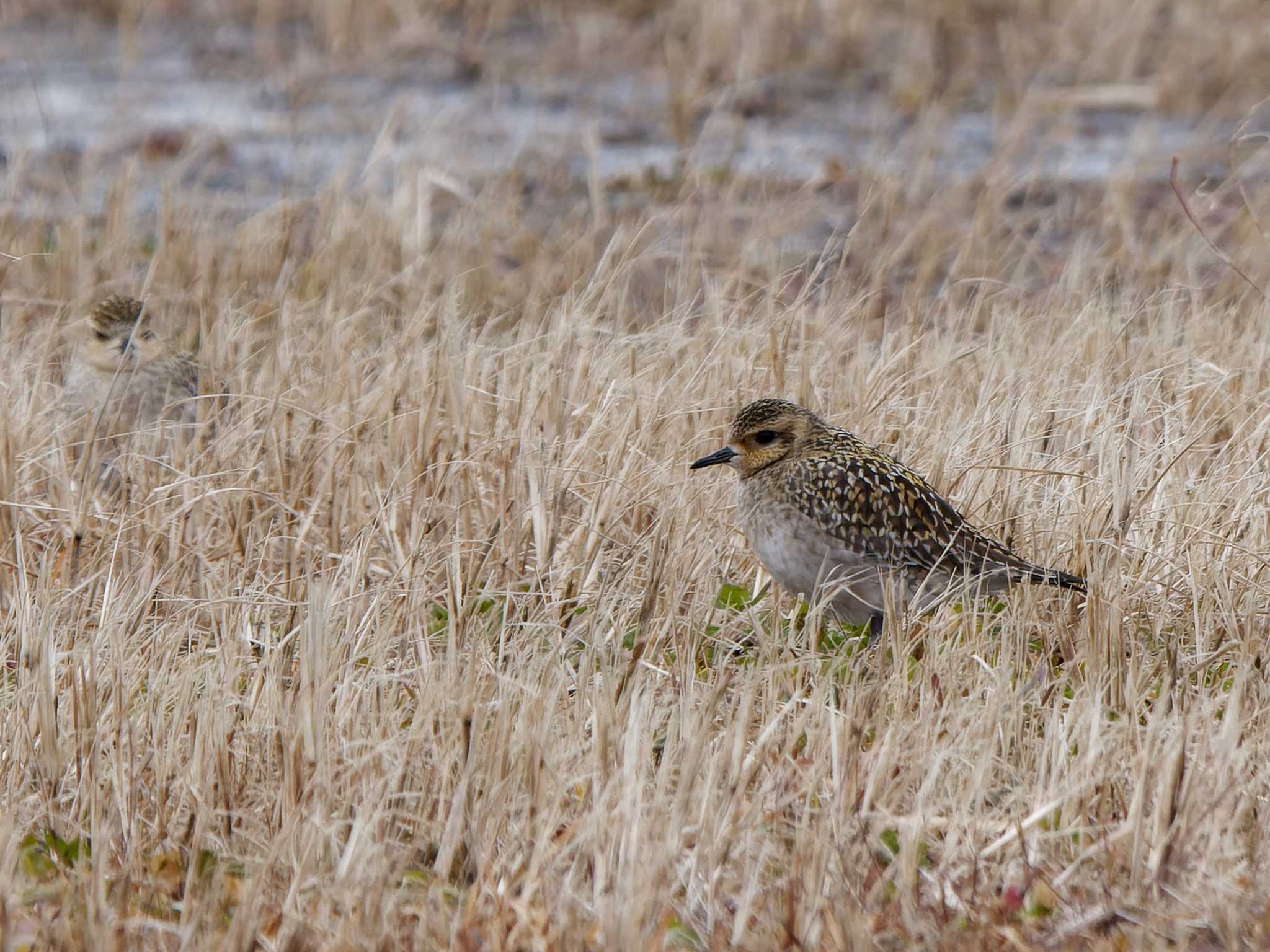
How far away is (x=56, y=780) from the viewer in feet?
15.0

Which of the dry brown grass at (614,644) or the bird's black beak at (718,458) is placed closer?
the dry brown grass at (614,644)

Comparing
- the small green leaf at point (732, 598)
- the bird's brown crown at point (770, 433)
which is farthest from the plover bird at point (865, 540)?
the small green leaf at point (732, 598)

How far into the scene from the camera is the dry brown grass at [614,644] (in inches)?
158

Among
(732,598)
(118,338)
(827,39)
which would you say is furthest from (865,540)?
(827,39)

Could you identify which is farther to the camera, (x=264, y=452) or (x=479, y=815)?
(x=264, y=452)

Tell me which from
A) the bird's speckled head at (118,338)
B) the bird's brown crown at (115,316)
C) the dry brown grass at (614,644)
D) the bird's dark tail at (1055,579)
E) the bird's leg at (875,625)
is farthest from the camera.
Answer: the bird's brown crown at (115,316)

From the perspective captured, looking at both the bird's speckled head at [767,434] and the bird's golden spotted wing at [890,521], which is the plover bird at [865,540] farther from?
the bird's speckled head at [767,434]

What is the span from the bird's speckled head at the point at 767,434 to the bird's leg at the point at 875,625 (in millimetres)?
545

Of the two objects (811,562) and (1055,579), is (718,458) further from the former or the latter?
(1055,579)

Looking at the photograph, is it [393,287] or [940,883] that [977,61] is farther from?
[940,883]

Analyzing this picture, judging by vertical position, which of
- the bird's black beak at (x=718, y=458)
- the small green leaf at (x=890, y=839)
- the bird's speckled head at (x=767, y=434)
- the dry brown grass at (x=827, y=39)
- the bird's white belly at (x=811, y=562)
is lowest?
the dry brown grass at (x=827, y=39)

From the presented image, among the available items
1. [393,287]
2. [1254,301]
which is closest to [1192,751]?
[1254,301]

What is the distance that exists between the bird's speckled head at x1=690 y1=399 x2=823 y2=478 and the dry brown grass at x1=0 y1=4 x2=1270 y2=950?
12.2 inches

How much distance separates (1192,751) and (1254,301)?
450 centimetres
